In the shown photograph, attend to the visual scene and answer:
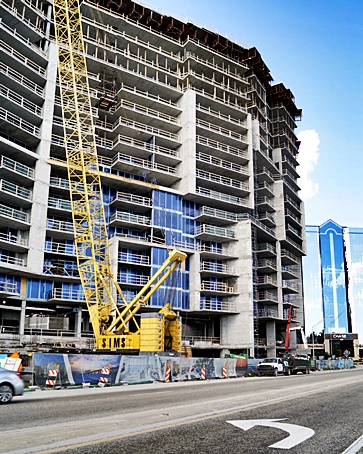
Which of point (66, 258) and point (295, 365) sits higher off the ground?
point (66, 258)

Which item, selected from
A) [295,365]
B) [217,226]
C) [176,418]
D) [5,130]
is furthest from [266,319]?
[176,418]

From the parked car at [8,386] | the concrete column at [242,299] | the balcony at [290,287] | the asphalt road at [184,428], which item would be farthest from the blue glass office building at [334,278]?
the asphalt road at [184,428]

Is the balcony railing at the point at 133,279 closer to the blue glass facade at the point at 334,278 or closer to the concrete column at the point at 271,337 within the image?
the concrete column at the point at 271,337

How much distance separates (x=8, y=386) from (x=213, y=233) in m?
52.9

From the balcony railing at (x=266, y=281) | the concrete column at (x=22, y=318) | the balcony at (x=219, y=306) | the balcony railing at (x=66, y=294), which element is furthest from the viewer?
the balcony railing at (x=266, y=281)

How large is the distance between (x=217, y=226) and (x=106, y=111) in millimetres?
23603

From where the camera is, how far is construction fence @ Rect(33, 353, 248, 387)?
2369cm

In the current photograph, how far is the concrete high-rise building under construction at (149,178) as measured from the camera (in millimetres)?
53312

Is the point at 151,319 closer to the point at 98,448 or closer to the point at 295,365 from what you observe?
the point at 295,365

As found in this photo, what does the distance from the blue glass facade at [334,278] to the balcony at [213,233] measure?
241 feet

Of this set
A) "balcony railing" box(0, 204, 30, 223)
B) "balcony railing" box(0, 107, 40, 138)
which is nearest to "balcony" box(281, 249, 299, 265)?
"balcony railing" box(0, 204, 30, 223)

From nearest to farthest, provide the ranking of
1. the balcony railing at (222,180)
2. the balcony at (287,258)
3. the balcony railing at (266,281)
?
the balcony railing at (222,180)
the balcony railing at (266,281)
the balcony at (287,258)

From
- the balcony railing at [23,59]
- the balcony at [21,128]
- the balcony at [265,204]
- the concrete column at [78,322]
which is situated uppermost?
the balcony railing at [23,59]

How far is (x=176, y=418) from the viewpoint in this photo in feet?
34.4
